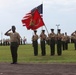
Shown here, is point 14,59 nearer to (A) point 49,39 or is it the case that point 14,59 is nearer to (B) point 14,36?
(B) point 14,36

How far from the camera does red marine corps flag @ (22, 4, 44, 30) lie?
31270 mm

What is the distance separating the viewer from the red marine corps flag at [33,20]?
31270 millimetres

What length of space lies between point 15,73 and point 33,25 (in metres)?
14.8

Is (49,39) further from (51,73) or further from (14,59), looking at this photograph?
(51,73)

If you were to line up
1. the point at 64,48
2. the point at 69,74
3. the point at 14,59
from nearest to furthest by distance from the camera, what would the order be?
the point at 69,74 < the point at 14,59 < the point at 64,48

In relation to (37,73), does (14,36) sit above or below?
above

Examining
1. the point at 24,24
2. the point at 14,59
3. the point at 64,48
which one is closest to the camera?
the point at 14,59

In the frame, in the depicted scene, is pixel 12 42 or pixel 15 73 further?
pixel 12 42

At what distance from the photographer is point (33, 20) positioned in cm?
3206

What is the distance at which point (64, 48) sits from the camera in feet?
151

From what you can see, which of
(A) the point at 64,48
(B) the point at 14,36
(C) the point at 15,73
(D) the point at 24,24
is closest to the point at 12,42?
(B) the point at 14,36

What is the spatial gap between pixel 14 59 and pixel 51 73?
239 inches

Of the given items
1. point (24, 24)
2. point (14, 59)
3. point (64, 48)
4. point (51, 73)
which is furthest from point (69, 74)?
point (64, 48)

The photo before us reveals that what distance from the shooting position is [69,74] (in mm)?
16891
